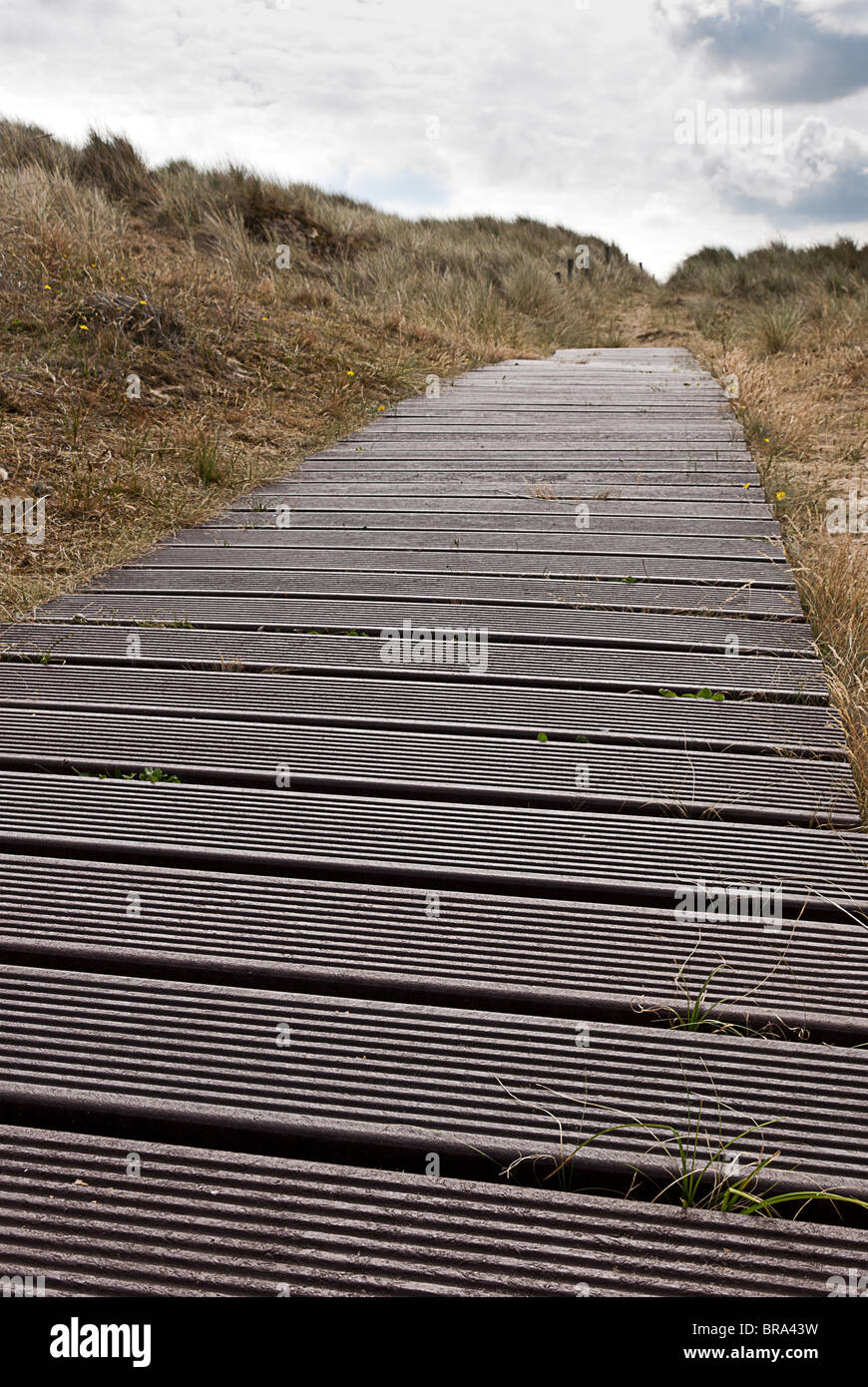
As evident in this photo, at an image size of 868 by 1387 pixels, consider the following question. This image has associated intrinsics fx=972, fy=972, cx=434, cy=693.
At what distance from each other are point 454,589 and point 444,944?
1866 mm

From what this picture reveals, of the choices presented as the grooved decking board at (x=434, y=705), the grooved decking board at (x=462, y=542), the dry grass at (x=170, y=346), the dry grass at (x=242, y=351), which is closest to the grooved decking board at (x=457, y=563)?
the grooved decking board at (x=462, y=542)

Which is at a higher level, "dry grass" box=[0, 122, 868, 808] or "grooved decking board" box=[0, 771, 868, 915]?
"dry grass" box=[0, 122, 868, 808]

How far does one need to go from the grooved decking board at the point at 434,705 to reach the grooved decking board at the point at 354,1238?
125 centimetres

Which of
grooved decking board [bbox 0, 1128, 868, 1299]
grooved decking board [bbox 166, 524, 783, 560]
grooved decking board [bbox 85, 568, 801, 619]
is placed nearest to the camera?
grooved decking board [bbox 0, 1128, 868, 1299]

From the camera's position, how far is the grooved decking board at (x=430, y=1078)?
1.16m

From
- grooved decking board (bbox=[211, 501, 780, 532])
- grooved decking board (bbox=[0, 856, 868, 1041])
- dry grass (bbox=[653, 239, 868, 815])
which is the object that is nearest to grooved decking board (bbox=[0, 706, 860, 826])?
dry grass (bbox=[653, 239, 868, 815])

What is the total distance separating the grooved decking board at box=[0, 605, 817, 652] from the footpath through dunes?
16mm

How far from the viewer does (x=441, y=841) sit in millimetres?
1827

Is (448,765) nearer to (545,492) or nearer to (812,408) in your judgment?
(545,492)

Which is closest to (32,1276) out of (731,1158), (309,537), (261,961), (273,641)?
(261,961)

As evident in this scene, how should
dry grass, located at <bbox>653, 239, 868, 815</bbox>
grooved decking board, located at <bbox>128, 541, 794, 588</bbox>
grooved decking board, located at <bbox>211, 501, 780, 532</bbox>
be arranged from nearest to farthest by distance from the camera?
dry grass, located at <bbox>653, 239, 868, 815</bbox>
grooved decking board, located at <bbox>128, 541, 794, 588</bbox>
grooved decking board, located at <bbox>211, 501, 780, 532</bbox>

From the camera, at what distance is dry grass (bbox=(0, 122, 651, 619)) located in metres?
4.16

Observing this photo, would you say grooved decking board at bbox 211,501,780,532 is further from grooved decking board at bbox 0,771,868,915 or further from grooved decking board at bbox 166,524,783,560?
grooved decking board at bbox 0,771,868,915

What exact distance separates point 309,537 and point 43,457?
1335 millimetres
